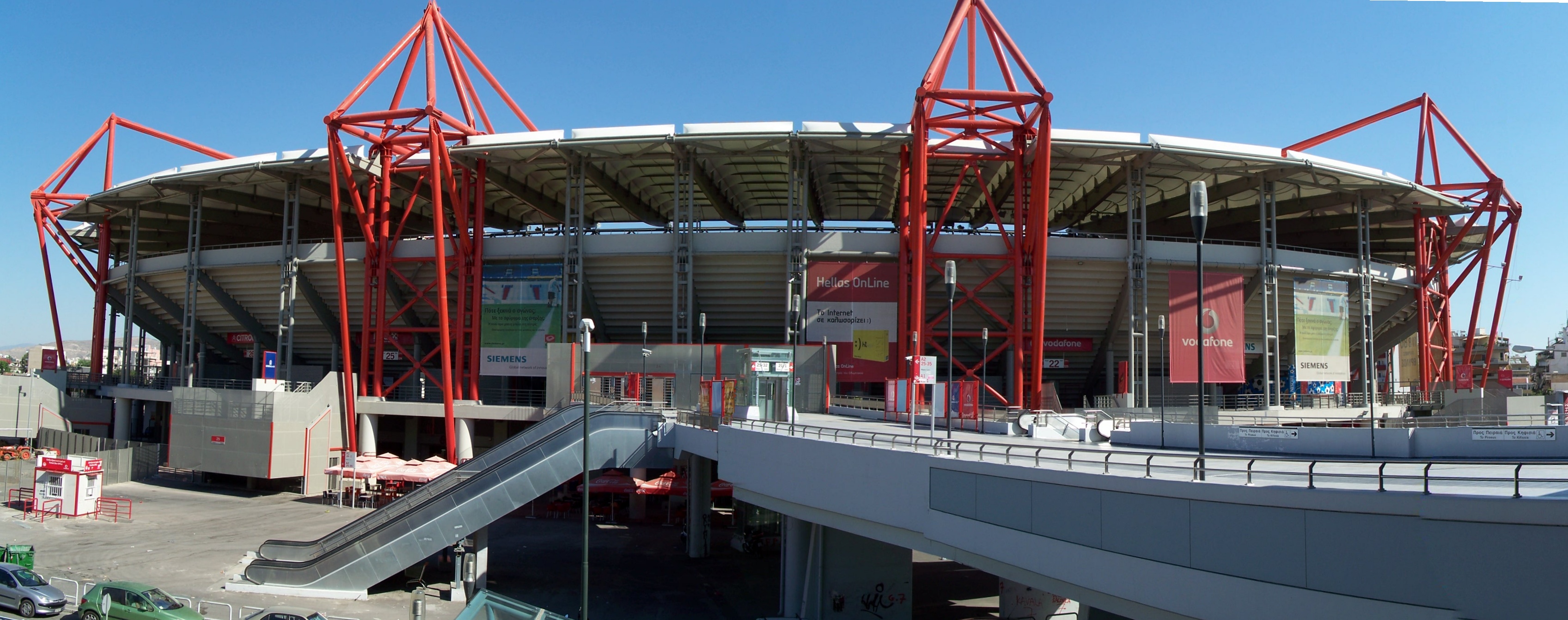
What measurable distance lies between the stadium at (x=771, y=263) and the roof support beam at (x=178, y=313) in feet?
1.11

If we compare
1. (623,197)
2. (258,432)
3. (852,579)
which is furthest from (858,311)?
(258,432)

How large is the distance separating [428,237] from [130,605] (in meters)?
29.3

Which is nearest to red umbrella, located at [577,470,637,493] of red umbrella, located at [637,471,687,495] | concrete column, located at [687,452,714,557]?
red umbrella, located at [637,471,687,495]

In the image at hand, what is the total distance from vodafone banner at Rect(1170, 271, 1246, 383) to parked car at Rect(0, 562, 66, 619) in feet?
140

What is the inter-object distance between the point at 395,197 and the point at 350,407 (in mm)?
17976

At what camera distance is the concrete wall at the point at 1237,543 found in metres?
9.52

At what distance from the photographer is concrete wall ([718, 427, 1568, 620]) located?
952 cm

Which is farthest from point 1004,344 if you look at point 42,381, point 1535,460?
point 42,381

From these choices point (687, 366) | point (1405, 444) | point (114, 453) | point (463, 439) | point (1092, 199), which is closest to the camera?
point (1405, 444)

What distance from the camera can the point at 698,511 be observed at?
103ft

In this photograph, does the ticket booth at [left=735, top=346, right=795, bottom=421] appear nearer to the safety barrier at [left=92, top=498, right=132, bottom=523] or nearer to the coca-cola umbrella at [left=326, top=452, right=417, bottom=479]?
the coca-cola umbrella at [left=326, top=452, right=417, bottom=479]

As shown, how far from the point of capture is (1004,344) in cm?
4116

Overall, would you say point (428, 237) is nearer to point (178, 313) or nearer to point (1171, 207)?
point (178, 313)

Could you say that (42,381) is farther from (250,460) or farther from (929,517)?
(929,517)
